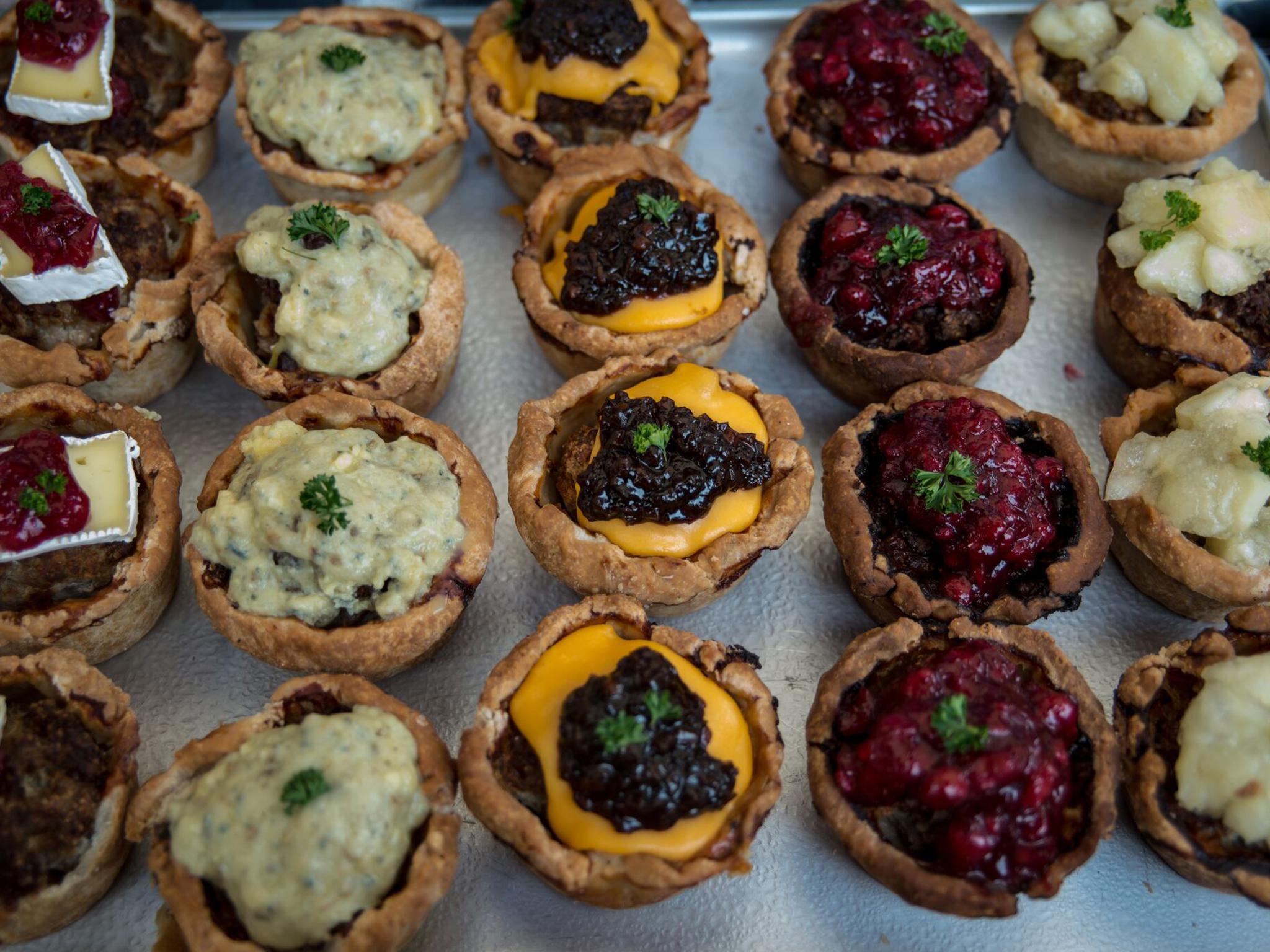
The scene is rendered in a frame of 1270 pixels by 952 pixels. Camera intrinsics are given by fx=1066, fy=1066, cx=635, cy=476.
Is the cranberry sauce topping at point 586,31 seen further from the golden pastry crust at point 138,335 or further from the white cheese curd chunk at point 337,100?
the golden pastry crust at point 138,335

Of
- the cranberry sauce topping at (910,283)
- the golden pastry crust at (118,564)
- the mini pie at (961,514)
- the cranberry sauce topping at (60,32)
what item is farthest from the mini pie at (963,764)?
the cranberry sauce topping at (60,32)

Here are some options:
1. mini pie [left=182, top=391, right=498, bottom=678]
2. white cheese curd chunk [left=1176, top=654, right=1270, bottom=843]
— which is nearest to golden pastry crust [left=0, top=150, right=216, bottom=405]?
mini pie [left=182, top=391, right=498, bottom=678]

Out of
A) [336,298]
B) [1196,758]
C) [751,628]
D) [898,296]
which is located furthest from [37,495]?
[1196,758]

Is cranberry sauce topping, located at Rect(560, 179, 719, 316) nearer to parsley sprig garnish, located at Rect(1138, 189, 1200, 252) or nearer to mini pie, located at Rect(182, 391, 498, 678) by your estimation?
mini pie, located at Rect(182, 391, 498, 678)

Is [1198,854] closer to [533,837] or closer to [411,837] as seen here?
[533,837]

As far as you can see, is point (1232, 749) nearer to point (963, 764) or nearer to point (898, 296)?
point (963, 764)

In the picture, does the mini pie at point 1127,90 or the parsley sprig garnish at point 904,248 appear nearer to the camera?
the parsley sprig garnish at point 904,248
